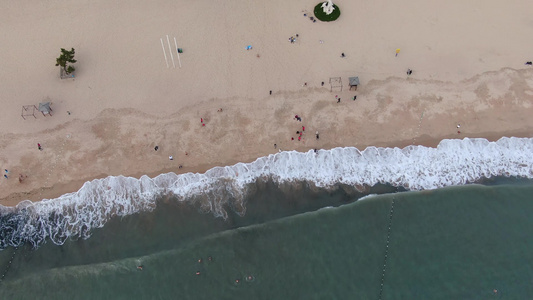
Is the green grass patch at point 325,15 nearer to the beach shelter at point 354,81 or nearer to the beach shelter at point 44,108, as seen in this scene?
the beach shelter at point 354,81

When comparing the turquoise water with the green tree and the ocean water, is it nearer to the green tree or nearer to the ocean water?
the ocean water

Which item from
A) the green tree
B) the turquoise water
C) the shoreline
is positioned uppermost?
the green tree

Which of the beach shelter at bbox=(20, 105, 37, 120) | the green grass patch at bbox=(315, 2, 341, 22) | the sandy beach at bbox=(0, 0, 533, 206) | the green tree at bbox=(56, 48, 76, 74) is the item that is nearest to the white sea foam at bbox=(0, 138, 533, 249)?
the sandy beach at bbox=(0, 0, 533, 206)

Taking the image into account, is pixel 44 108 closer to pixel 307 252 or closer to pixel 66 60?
pixel 66 60

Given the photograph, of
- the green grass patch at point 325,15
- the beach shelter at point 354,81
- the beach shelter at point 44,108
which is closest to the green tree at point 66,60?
the beach shelter at point 44,108

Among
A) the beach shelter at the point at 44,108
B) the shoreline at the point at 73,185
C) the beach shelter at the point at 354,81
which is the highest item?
the beach shelter at the point at 44,108

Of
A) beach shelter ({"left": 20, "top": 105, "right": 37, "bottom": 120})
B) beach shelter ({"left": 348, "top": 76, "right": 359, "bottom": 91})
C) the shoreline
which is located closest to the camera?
the shoreline

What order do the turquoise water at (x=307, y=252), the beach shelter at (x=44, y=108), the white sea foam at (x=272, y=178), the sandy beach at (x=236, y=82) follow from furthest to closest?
the beach shelter at (x=44, y=108) < the sandy beach at (x=236, y=82) < the white sea foam at (x=272, y=178) < the turquoise water at (x=307, y=252)
